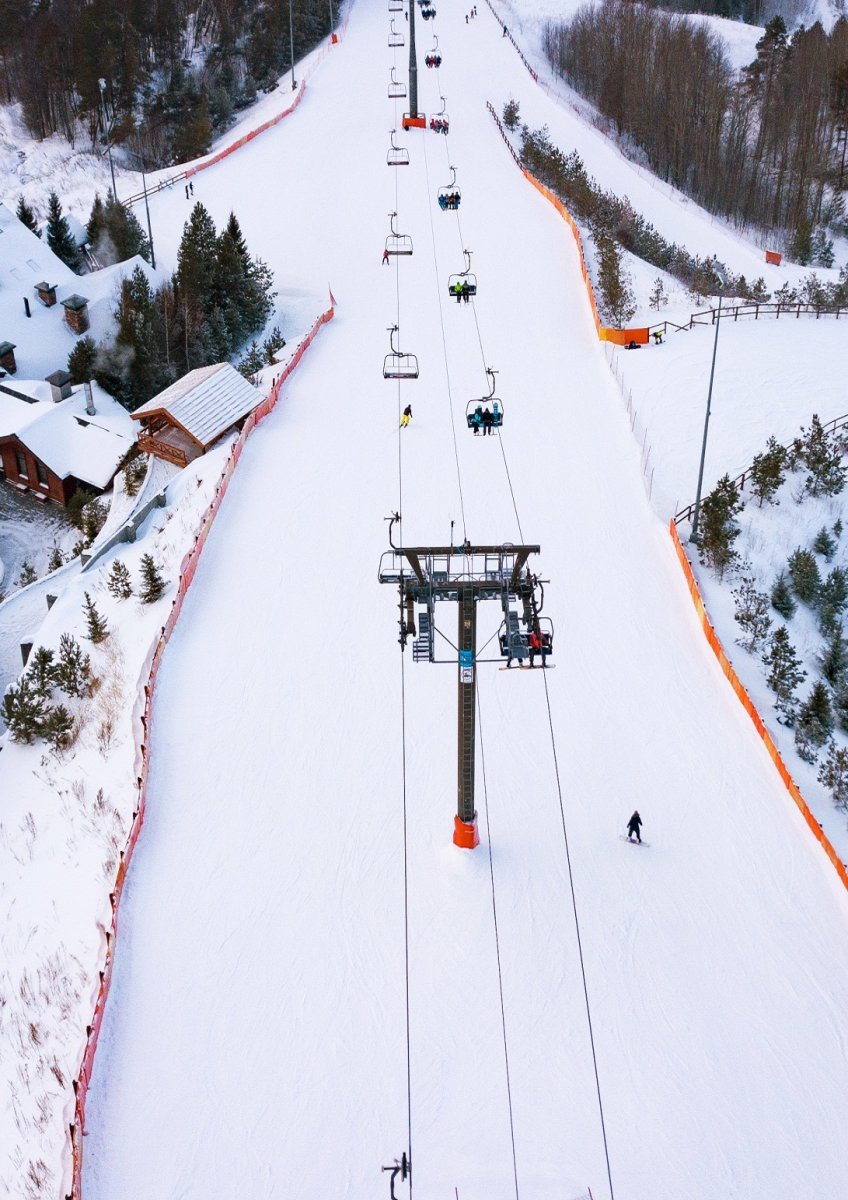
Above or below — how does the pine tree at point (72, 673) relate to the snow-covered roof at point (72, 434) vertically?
above

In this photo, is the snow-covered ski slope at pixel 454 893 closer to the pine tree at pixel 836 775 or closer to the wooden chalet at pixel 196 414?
the pine tree at pixel 836 775

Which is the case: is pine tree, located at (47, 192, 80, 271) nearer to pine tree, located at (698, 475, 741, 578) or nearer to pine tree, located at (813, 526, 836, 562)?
pine tree, located at (698, 475, 741, 578)

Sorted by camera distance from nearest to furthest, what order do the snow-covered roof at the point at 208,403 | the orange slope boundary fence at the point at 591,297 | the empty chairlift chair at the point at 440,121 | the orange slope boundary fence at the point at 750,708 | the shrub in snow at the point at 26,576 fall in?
the orange slope boundary fence at the point at 750,708, the snow-covered roof at the point at 208,403, the shrub in snow at the point at 26,576, the orange slope boundary fence at the point at 591,297, the empty chairlift chair at the point at 440,121

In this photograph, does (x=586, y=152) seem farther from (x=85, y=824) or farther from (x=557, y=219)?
(x=85, y=824)

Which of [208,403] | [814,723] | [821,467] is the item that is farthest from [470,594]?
[208,403]

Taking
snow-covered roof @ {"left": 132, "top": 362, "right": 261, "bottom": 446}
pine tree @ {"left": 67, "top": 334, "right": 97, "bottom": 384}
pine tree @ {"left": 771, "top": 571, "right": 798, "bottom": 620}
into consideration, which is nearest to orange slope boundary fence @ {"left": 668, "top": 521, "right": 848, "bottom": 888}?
pine tree @ {"left": 771, "top": 571, "right": 798, "bottom": 620}

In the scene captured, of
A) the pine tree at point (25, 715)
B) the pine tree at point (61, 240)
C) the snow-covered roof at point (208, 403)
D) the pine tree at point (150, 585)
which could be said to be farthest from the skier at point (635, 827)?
the pine tree at point (61, 240)

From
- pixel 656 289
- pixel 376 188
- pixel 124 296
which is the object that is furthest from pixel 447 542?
pixel 376 188
